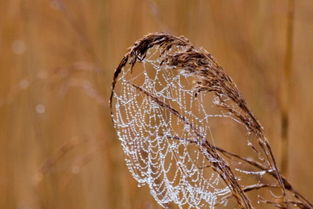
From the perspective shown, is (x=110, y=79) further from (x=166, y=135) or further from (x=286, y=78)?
(x=166, y=135)

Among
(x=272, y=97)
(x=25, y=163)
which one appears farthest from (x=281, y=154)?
(x=25, y=163)

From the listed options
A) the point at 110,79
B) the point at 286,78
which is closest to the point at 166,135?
the point at 286,78

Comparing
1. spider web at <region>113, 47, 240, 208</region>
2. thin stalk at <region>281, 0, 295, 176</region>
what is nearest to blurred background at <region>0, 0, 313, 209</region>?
thin stalk at <region>281, 0, 295, 176</region>

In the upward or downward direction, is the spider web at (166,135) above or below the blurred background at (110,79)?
below

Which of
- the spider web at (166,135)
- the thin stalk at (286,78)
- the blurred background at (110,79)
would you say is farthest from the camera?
the blurred background at (110,79)

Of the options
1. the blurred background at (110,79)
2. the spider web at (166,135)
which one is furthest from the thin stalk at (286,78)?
the spider web at (166,135)

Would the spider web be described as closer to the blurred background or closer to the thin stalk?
the thin stalk

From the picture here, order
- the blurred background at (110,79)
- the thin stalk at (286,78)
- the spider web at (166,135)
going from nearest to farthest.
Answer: the spider web at (166,135), the thin stalk at (286,78), the blurred background at (110,79)

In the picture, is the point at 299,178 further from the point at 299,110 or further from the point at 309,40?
the point at 309,40

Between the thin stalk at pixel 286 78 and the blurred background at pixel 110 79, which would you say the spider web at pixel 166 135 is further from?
the blurred background at pixel 110 79

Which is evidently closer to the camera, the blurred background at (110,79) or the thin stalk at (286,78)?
the thin stalk at (286,78)
